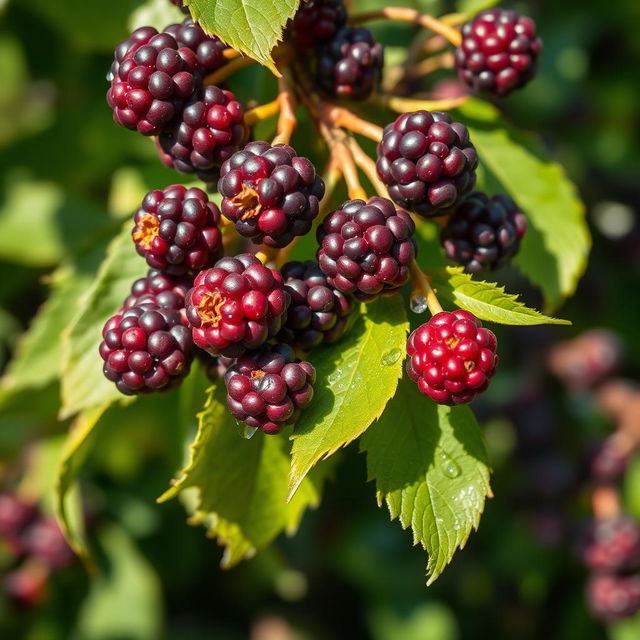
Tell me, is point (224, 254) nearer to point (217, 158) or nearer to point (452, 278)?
point (217, 158)

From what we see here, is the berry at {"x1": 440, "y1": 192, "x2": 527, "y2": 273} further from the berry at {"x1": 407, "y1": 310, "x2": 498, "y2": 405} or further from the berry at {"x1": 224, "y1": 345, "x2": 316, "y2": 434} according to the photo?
the berry at {"x1": 224, "y1": 345, "x2": 316, "y2": 434}

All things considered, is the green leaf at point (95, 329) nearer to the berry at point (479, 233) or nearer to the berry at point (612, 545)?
the berry at point (479, 233)

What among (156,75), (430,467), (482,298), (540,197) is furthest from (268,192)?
(540,197)

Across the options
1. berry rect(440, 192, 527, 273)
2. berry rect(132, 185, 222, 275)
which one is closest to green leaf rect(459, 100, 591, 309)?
berry rect(440, 192, 527, 273)

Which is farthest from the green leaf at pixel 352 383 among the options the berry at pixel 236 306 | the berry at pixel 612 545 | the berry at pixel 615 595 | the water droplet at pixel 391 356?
the berry at pixel 615 595

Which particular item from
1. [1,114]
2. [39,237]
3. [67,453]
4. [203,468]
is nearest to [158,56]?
[203,468]

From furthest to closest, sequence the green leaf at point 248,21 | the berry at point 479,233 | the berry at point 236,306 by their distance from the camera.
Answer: the berry at point 479,233, the green leaf at point 248,21, the berry at point 236,306
